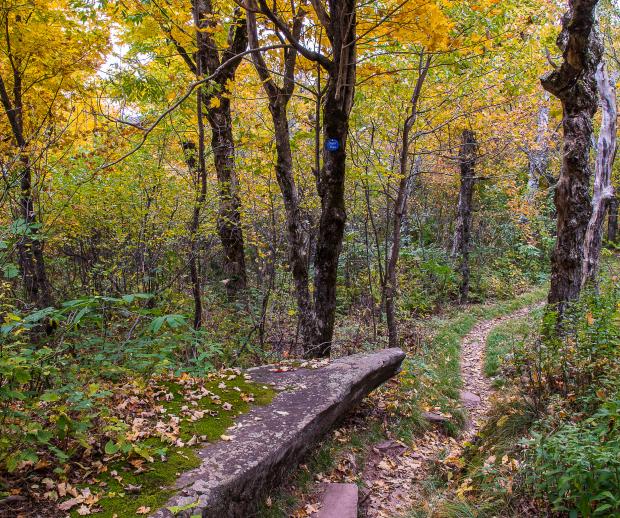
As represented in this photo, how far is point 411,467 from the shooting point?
4.67m

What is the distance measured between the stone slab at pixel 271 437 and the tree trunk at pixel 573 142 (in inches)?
137

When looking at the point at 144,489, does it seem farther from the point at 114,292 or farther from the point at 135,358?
the point at 114,292

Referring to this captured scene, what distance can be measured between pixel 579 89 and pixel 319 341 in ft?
17.7

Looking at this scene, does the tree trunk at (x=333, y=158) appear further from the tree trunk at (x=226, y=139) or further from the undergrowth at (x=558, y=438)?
the undergrowth at (x=558, y=438)

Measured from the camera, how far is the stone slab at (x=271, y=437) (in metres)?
2.78

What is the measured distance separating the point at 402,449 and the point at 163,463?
3066 mm

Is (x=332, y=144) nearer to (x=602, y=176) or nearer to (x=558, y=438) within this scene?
(x=558, y=438)

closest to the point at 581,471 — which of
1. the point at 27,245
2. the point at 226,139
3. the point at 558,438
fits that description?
the point at 558,438

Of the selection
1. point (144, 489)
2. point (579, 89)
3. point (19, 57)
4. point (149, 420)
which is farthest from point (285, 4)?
point (144, 489)

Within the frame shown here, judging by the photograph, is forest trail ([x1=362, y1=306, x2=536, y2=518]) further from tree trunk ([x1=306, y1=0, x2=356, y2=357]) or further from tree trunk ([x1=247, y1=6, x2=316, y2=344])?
tree trunk ([x1=247, y1=6, x2=316, y2=344])

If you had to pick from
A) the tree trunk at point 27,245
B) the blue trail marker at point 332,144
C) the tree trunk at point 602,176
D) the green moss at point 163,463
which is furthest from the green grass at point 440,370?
the tree trunk at point 27,245

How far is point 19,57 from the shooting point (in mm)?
6316

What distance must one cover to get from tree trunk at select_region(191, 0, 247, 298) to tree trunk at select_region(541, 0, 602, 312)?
4.88m

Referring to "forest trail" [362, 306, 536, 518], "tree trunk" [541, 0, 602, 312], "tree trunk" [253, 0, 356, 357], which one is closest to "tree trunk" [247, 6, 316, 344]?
"tree trunk" [253, 0, 356, 357]
